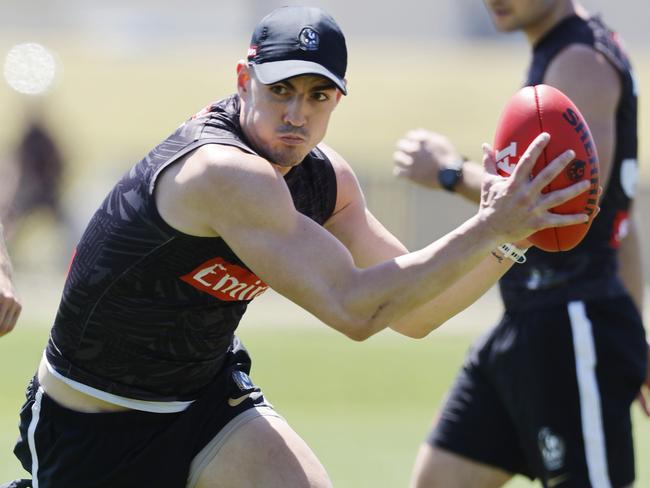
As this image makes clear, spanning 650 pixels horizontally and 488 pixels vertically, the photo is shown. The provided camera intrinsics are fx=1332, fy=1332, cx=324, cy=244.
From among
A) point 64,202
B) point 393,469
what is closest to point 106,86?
point 64,202

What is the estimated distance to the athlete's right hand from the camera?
11.6ft

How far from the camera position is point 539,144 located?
3.59 m

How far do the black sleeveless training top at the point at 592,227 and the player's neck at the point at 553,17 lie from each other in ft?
0.09

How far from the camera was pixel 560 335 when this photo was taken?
488 cm

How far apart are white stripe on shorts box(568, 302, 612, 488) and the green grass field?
2.43m

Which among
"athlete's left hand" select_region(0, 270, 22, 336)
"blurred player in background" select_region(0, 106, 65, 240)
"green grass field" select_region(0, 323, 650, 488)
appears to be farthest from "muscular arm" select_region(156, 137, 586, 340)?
"blurred player in background" select_region(0, 106, 65, 240)

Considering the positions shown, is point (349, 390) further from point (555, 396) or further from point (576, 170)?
point (576, 170)

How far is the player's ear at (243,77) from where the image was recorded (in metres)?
4.09

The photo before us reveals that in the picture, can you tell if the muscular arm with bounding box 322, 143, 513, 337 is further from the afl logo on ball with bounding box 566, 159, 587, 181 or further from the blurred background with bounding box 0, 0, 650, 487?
the blurred background with bounding box 0, 0, 650, 487

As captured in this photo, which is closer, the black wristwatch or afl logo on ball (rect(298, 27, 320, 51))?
afl logo on ball (rect(298, 27, 320, 51))

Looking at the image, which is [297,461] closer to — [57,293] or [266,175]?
[266,175]

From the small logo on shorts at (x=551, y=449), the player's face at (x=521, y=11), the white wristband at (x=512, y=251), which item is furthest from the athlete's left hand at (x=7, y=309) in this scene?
the player's face at (x=521, y=11)

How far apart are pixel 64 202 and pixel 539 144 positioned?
14.6 m

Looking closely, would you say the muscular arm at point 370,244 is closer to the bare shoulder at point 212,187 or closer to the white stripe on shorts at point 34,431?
the bare shoulder at point 212,187
